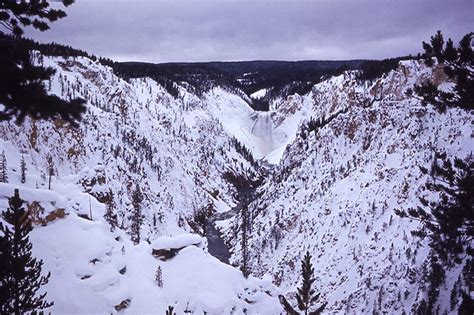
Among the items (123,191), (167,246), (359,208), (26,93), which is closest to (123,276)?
(167,246)

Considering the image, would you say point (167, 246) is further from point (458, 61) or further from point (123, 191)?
point (123, 191)

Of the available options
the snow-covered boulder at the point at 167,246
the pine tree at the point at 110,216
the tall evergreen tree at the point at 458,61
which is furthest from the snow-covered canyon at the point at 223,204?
the tall evergreen tree at the point at 458,61

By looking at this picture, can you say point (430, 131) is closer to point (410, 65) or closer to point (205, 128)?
point (410, 65)

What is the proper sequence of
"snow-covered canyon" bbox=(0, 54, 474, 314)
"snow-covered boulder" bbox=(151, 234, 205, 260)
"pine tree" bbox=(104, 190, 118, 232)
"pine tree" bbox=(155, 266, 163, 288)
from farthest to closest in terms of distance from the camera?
"pine tree" bbox=(104, 190, 118, 232) → "snow-covered boulder" bbox=(151, 234, 205, 260) → "pine tree" bbox=(155, 266, 163, 288) → "snow-covered canyon" bbox=(0, 54, 474, 314)

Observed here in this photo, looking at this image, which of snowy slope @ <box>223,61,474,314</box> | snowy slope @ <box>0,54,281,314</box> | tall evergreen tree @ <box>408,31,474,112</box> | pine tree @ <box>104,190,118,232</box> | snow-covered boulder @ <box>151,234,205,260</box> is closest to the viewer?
tall evergreen tree @ <box>408,31,474,112</box>

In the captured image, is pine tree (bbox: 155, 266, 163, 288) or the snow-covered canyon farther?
pine tree (bbox: 155, 266, 163, 288)

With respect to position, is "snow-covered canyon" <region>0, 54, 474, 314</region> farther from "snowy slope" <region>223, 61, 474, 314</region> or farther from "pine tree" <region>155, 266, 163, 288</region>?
"pine tree" <region>155, 266, 163, 288</region>

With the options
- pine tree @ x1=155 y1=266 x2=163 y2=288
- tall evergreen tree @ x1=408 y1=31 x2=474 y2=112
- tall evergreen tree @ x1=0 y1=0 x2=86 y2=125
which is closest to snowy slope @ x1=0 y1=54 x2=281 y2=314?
pine tree @ x1=155 y1=266 x2=163 y2=288

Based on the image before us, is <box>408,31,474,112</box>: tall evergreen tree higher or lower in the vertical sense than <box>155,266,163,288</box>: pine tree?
higher

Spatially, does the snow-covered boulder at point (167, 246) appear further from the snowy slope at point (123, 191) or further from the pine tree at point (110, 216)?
the pine tree at point (110, 216)
